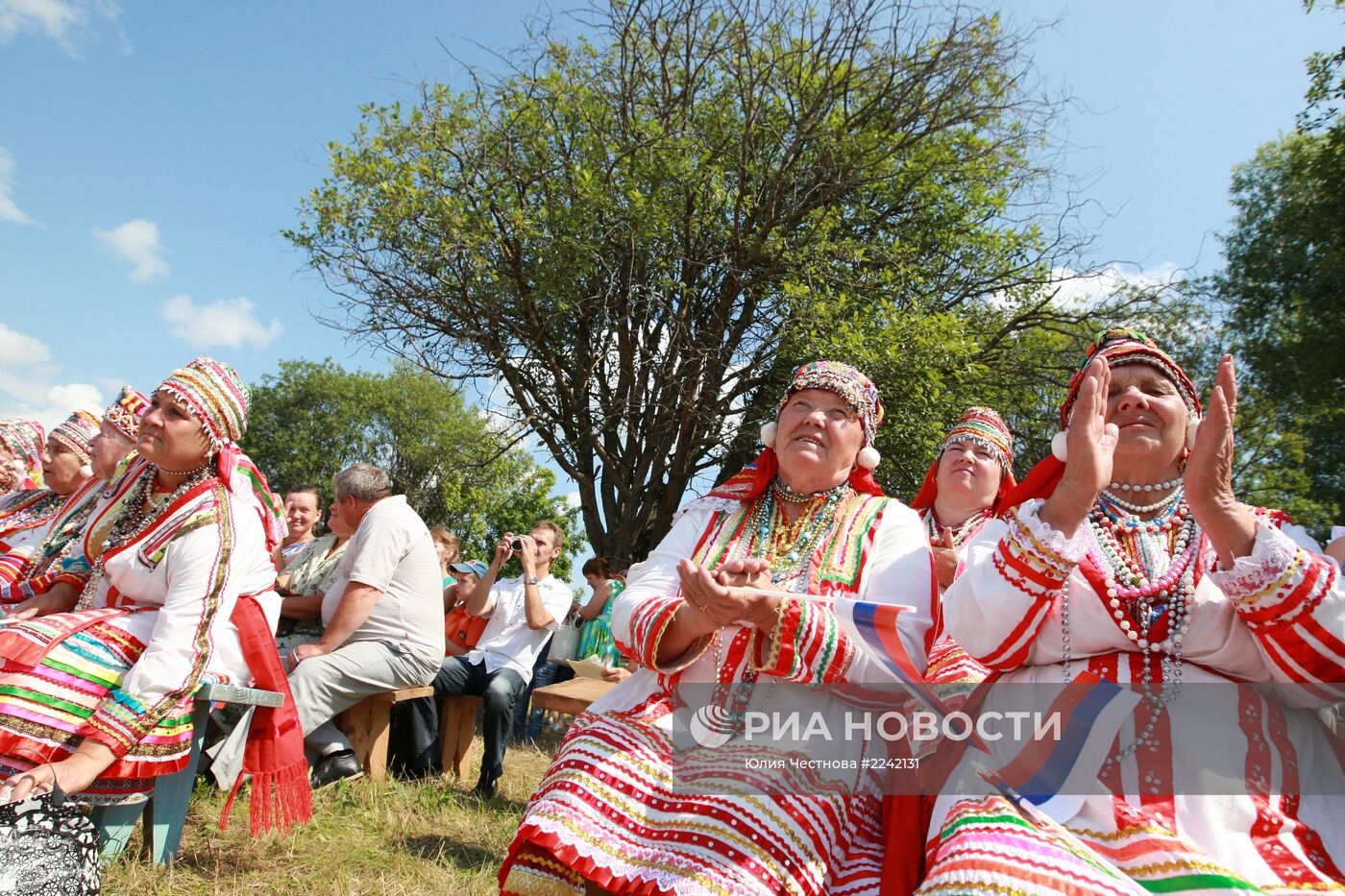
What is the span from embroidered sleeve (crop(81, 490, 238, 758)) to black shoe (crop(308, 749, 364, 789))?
1826mm

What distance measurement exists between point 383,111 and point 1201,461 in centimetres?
1094

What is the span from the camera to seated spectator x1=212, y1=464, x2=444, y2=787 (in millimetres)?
4410

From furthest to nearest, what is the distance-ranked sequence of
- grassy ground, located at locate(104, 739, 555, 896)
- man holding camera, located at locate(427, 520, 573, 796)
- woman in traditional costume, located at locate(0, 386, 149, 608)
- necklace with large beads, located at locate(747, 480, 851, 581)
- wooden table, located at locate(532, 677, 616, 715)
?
man holding camera, located at locate(427, 520, 573, 796), wooden table, located at locate(532, 677, 616, 715), woman in traditional costume, located at locate(0, 386, 149, 608), grassy ground, located at locate(104, 739, 555, 896), necklace with large beads, located at locate(747, 480, 851, 581)

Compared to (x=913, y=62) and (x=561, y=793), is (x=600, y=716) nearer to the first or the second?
(x=561, y=793)

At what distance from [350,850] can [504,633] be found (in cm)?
259

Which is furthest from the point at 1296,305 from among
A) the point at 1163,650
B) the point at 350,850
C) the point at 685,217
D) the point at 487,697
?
the point at 350,850

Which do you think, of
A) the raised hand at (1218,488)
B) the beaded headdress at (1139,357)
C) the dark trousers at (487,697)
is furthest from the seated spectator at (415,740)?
the raised hand at (1218,488)

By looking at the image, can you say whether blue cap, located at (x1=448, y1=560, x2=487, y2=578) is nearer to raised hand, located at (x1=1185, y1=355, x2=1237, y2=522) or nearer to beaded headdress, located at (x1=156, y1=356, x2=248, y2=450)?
beaded headdress, located at (x1=156, y1=356, x2=248, y2=450)

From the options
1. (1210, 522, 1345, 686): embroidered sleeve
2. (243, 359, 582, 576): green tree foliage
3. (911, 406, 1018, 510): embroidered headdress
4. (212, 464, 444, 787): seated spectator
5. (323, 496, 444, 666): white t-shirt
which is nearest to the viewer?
(1210, 522, 1345, 686): embroidered sleeve

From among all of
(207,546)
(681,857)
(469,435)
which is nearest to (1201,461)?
(681,857)

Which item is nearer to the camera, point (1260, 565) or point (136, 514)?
point (1260, 565)

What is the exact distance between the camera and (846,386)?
9.09ft

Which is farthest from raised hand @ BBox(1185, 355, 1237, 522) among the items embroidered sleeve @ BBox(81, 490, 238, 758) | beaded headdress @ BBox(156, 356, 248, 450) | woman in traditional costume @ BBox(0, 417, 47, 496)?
woman in traditional costume @ BBox(0, 417, 47, 496)

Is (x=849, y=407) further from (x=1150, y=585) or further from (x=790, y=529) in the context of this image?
(x=1150, y=585)
